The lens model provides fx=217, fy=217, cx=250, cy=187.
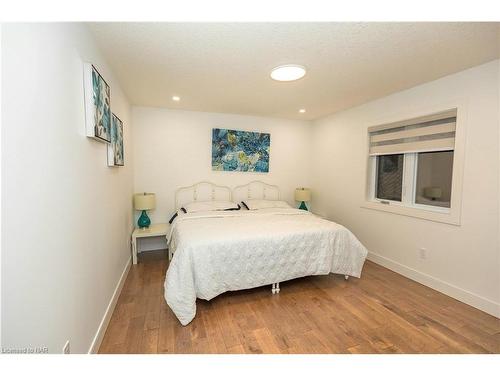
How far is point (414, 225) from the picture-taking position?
2.61 meters

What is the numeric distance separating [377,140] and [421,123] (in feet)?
1.84

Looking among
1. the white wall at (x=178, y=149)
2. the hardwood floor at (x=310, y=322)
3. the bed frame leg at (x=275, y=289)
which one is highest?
the white wall at (x=178, y=149)

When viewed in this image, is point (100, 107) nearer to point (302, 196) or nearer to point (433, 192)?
point (302, 196)

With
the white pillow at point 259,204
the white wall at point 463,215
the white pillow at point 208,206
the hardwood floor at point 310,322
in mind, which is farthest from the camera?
the white pillow at point 259,204

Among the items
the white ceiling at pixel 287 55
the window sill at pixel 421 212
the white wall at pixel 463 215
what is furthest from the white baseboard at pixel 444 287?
the white ceiling at pixel 287 55

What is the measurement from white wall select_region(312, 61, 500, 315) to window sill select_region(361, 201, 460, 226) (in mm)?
59

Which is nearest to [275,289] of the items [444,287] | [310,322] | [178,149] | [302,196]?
[310,322]

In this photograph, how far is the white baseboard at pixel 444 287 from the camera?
1988 mm

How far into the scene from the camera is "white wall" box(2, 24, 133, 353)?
2.45 ft

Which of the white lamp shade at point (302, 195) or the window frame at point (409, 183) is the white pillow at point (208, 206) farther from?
the window frame at point (409, 183)

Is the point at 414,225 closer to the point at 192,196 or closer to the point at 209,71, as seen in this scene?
the point at 209,71

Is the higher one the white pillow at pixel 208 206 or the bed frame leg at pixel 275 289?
the white pillow at pixel 208 206

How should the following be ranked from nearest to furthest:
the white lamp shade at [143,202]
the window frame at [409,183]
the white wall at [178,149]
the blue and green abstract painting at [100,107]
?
the blue and green abstract painting at [100,107], the window frame at [409,183], the white lamp shade at [143,202], the white wall at [178,149]

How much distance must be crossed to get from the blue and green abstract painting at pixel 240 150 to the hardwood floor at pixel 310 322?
2.13m
